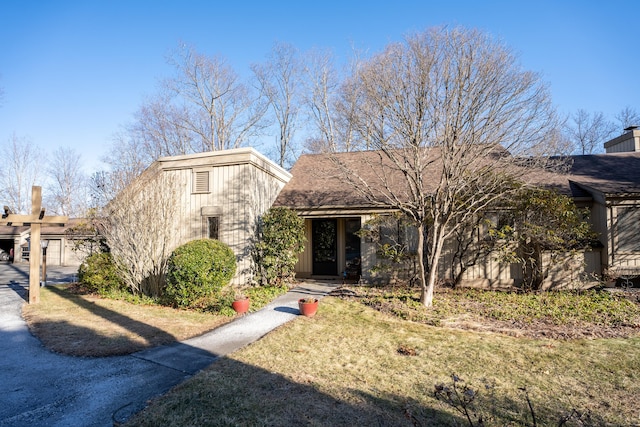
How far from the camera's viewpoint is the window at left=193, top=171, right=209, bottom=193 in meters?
11.2

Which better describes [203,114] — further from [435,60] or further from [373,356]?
[373,356]

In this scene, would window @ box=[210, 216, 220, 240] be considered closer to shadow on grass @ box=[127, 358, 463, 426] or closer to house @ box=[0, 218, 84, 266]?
shadow on grass @ box=[127, 358, 463, 426]

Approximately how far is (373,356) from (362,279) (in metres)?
5.80

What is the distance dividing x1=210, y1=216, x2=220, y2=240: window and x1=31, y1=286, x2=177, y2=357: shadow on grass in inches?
159

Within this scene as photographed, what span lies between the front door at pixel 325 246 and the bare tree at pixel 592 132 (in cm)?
2501

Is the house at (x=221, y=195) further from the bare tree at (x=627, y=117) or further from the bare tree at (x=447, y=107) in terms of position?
the bare tree at (x=627, y=117)

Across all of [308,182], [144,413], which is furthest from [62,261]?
[144,413]

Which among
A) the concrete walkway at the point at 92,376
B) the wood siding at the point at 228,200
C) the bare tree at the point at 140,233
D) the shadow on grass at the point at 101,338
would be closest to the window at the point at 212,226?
the wood siding at the point at 228,200

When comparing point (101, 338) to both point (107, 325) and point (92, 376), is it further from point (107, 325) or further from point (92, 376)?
point (92, 376)

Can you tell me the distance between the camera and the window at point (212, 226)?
1110 cm

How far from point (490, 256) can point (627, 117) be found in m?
27.7

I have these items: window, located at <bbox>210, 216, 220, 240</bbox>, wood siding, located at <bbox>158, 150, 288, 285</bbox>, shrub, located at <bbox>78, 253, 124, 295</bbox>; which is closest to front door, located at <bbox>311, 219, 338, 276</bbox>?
wood siding, located at <bbox>158, 150, 288, 285</bbox>

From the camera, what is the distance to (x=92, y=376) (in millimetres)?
4441

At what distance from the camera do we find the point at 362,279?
10906 mm
